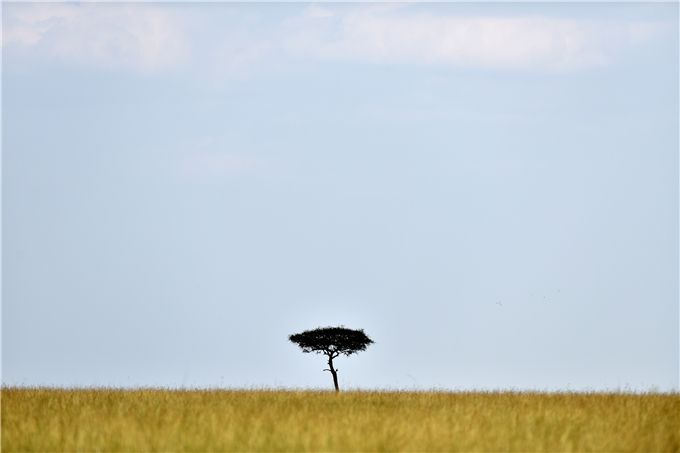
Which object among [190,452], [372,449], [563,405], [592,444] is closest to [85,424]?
[190,452]

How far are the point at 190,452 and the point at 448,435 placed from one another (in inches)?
181

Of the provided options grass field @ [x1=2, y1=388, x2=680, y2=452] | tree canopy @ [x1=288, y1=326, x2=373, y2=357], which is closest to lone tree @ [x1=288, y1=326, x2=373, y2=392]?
tree canopy @ [x1=288, y1=326, x2=373, y2=357]

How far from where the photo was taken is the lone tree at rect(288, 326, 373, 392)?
56.5 metres

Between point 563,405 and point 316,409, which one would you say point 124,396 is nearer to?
point 316,409

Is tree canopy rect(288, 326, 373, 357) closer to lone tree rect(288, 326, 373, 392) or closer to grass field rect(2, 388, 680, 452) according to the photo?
lone tree rect(288, 326, 373, 392)

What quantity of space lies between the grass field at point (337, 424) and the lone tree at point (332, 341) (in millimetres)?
28997

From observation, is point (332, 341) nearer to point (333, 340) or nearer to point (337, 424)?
point (333, 340)

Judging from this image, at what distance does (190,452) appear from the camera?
16812 mm

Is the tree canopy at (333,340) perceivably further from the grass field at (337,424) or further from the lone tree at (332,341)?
the grass field at (337,424)

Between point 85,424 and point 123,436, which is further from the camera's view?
point 85,424

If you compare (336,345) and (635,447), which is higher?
(336,345)

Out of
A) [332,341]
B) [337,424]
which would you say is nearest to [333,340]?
[332,341]

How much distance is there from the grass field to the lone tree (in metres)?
29.0

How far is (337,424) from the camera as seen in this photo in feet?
64.0
